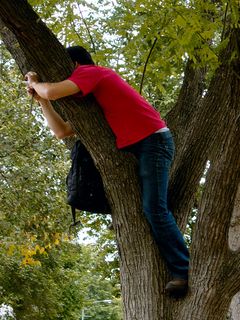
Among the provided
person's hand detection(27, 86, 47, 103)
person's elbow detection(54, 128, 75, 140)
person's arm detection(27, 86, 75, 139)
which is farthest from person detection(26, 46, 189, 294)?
person's elbow detection(54, 128, 75, 140)

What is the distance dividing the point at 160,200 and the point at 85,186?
0.46 meters

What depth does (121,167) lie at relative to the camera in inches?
134

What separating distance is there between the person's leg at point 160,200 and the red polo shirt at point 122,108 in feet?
0.23

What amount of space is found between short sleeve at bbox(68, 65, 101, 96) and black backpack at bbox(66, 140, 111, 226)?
0.46 meters

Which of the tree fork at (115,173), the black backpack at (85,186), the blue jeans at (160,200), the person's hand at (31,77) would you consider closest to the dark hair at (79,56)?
the tree fork at (115,173)

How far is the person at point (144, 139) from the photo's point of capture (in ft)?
10.7

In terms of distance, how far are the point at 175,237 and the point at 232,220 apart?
1.07ft

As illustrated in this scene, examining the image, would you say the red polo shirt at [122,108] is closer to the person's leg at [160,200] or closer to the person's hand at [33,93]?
the person's leg at [160,200]

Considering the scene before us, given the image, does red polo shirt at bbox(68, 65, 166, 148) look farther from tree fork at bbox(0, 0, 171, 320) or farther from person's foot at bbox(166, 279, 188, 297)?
person's foot at bbox(166, 279, 188, 297)

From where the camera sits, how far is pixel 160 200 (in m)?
3.29

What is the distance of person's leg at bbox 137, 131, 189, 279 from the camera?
3.29 meters

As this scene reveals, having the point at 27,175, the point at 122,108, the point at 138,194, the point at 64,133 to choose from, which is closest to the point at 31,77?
the point at 64,133

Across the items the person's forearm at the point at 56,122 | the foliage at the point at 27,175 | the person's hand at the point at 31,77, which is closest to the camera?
the person's hand at the point at 31,77

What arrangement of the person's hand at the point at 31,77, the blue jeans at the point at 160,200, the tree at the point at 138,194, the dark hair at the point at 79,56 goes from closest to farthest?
the tree at the point at 138,194
the blue jeans at the point at 160,200
the person's hand at the point at 31,77
the dark hair at the point at 79,56
